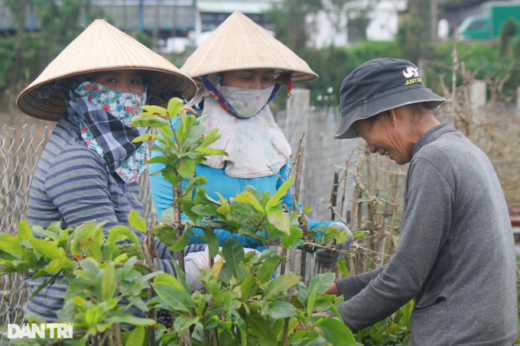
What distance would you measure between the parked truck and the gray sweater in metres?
25.6

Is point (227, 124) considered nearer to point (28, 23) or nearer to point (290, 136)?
point (290, 136)

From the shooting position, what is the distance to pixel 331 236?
1.46m

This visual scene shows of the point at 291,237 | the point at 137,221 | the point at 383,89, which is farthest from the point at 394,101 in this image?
the point at 137,221

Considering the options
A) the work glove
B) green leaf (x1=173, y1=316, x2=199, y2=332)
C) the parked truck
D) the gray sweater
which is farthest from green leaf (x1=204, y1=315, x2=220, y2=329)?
the parked truck

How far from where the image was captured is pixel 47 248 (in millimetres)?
1035

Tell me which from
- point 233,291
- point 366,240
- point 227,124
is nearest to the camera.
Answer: point 233,291

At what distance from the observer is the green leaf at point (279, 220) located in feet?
3.41

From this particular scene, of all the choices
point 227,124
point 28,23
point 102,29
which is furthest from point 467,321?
point 28,23

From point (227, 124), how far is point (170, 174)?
1.11m

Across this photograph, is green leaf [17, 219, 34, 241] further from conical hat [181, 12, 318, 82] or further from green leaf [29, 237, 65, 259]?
conical hat [181, 12, 318, 82]

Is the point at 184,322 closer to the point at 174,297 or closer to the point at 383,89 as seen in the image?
the point at 174,297

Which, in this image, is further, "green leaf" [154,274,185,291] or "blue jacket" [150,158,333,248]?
"blue jacket" [150,158,333,248]

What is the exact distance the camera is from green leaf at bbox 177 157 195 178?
42.5 inches

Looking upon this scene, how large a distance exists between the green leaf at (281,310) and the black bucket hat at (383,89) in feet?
2.30
